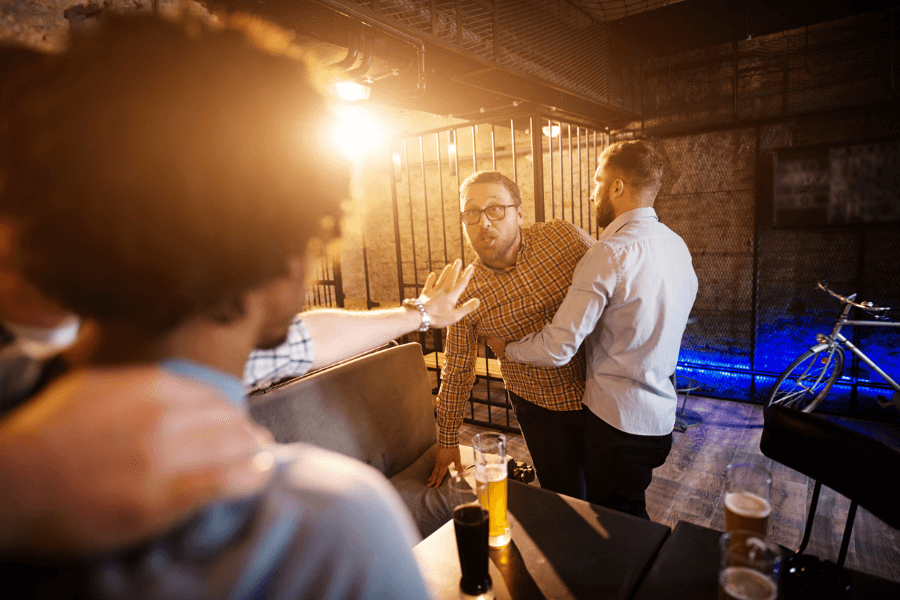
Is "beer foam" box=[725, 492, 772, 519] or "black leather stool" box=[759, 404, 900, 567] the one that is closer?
"beer foam" box=[725, 492, 772, 519]

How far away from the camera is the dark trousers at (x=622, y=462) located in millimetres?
1777

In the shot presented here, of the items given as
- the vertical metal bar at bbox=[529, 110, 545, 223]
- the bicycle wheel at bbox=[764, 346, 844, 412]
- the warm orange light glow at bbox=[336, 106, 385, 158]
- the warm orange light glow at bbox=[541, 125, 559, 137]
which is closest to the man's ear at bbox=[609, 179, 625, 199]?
the warm orange light glow at bbox=[336, 106, 385, 158]

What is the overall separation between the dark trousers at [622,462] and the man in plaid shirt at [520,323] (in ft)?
0.53

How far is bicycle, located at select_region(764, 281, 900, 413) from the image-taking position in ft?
11.8

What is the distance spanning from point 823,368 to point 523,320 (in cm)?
330

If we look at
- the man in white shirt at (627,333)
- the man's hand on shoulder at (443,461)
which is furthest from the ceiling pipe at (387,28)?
the man's hand on shoulder at (443,461)

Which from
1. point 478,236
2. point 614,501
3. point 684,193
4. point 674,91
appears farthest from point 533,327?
point 674,91

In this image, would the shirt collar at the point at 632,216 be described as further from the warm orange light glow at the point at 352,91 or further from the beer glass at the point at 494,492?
the warm orange light glow at the point at 352,91

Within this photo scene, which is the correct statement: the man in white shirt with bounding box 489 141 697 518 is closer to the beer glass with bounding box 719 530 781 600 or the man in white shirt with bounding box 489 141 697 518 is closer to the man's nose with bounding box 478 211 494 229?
the man's nose with bounding box 478 211 494 229

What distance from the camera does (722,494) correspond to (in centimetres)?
283

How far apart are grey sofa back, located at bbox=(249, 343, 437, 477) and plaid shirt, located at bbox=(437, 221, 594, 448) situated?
16.4 inches

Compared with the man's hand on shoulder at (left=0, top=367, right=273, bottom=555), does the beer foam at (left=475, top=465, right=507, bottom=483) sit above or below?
below

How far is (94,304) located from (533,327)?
1775 mm

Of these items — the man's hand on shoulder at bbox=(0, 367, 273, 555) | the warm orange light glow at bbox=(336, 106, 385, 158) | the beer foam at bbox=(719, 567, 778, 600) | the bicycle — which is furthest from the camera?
the bicycle
